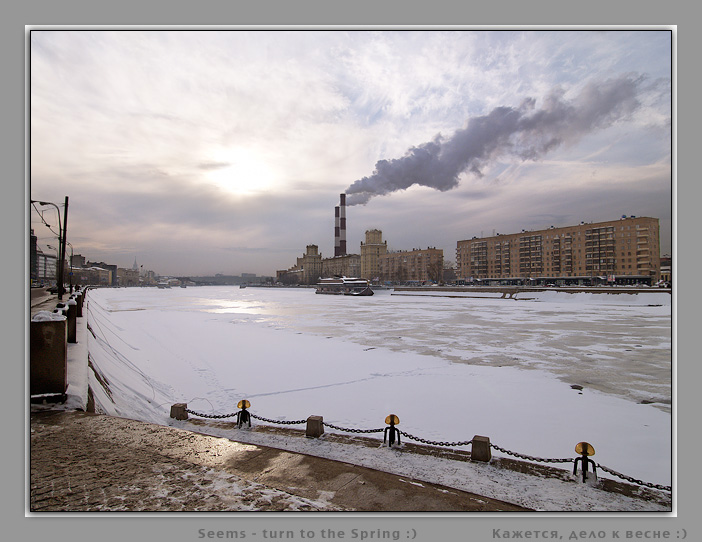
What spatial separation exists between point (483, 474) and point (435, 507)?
1.37 metres

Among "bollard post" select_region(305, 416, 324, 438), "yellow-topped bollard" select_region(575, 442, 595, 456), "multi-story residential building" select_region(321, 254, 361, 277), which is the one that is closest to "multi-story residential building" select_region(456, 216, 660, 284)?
"multi-story residential building" select_region(321, 254, 361, 277)

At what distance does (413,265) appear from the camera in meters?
157

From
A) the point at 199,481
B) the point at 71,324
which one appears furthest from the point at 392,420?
→ the point at 71,324

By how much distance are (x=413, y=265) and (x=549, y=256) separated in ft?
192

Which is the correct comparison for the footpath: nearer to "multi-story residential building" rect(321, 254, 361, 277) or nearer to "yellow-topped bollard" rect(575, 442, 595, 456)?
"yellow-topped bollard" rect(575, 442, 595, 456)

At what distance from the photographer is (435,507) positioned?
13.7ft

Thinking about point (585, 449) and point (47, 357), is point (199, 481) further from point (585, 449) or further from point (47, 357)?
point (585, 449)

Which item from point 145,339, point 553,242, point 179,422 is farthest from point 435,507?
point 553,242

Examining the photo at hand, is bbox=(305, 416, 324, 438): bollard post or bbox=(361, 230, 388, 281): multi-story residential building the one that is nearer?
bbox=(305, 416, 324, 438): bollard post

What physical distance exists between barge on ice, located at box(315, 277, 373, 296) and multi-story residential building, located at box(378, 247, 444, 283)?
48.8 meters

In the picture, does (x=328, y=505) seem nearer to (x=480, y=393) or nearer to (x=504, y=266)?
(x=480, y=393)

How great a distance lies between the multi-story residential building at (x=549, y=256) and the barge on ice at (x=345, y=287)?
46532 millimetres

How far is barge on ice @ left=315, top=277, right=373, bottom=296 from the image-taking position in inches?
3799

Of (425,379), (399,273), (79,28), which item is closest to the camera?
(79,28)
